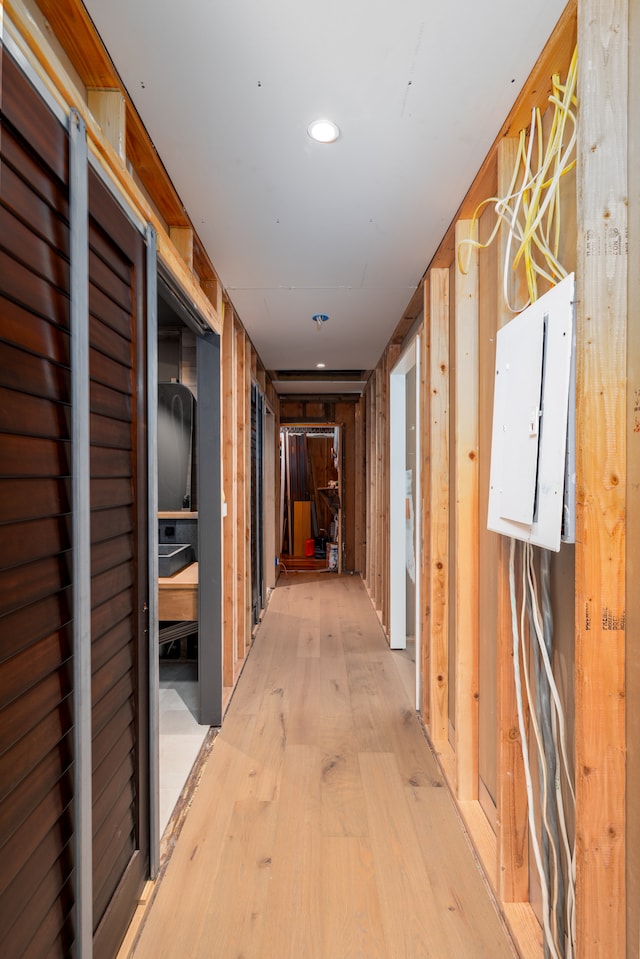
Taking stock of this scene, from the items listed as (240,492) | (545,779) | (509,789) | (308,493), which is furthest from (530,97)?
(308,493)

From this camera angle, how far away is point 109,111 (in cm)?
147

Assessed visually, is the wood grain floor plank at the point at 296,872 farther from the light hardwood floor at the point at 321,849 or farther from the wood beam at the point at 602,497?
the wood beam at the point at 602,497

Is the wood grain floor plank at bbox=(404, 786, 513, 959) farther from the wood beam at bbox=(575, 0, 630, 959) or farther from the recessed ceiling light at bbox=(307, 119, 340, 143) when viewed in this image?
the recessed ceiling light at bbox=(307, 119, 340, 143)

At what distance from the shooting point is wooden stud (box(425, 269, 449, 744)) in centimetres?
263

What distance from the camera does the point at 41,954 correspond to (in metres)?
1.05

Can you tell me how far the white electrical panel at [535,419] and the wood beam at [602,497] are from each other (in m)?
0.08

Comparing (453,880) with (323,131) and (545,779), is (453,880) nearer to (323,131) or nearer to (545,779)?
(545,779)

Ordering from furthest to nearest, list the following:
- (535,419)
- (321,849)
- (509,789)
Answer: (321,849) → (509,789) → (535,419)

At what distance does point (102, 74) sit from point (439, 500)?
2063 mm

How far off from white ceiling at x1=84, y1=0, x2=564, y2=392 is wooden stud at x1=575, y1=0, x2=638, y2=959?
1.13 feet

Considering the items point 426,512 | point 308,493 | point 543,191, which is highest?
point 543,191

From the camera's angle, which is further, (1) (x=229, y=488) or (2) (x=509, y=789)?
(1) (x=229, y=488)

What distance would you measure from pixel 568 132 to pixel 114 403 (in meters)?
1.38

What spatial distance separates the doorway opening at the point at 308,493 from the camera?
8.64m
